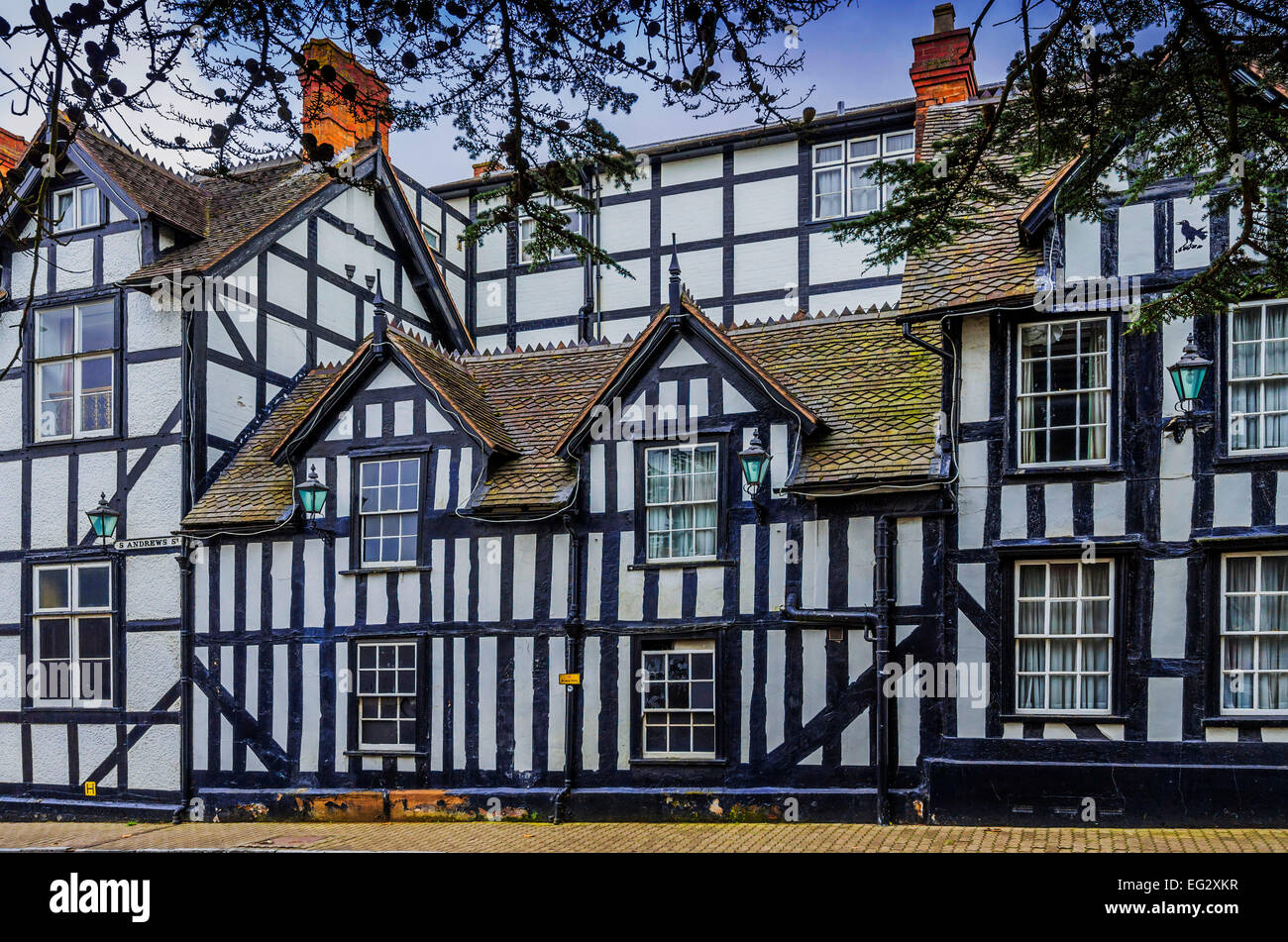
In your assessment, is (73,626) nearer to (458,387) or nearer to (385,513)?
(385,513)

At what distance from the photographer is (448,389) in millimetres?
16750

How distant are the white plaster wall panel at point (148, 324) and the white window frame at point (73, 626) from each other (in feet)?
10.4

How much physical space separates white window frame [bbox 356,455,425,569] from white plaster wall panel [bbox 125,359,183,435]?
3.07 metres

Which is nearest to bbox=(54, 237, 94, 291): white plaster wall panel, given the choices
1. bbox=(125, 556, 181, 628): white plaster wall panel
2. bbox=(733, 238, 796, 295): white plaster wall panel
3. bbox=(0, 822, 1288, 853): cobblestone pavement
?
bbox=(125, 556, 181, 628): white plaster wall panel

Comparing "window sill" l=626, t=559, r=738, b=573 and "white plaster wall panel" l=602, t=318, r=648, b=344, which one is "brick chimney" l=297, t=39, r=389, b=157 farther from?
"white plaster wall panel" l=602, t=318, r=648, b=344

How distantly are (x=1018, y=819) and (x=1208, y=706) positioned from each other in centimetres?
219

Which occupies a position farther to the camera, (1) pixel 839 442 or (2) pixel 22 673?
(2) pixel 22 673

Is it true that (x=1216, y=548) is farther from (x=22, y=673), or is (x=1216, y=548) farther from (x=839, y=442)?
(x=22, y=673)

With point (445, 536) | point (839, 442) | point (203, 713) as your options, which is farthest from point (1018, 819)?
point (203, 713)

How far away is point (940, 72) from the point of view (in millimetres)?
19922

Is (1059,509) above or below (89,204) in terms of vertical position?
below

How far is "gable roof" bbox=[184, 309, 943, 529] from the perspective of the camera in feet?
47.3

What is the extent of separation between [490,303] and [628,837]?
12.5 meters

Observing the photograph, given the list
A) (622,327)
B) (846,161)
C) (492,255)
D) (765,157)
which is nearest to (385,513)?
(622,327)
